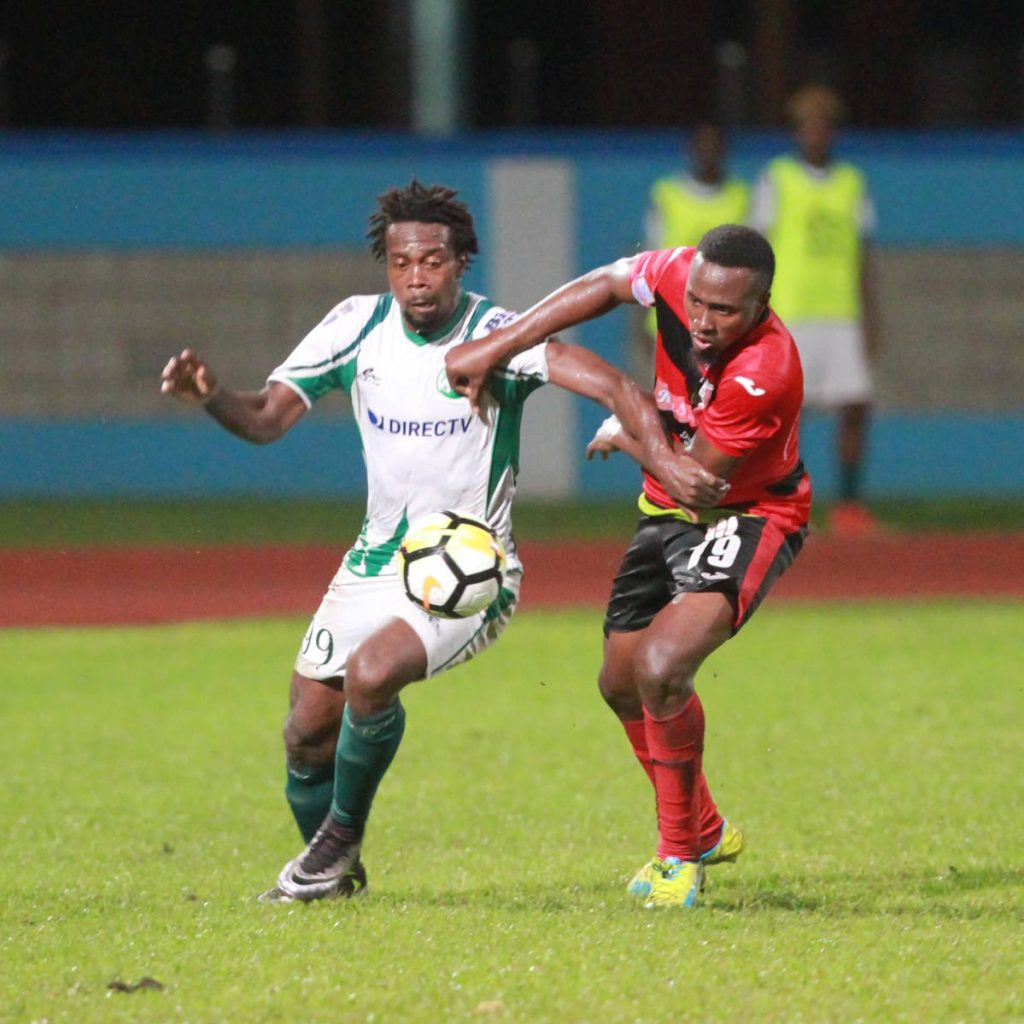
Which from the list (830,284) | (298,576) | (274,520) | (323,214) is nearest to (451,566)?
(298,576)

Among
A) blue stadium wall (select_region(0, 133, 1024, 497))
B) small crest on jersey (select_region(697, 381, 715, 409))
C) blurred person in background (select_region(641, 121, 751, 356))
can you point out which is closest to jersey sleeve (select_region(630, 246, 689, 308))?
small crest on jersey (select_region(697, 381, 715, 409))

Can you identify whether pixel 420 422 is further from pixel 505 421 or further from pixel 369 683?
pixel 369 683

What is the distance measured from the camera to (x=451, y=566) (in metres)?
5.97

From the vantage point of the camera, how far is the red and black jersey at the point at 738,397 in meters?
6.01

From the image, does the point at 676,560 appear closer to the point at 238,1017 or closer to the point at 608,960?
the point at 608,960

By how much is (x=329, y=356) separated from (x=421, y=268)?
1.47ft

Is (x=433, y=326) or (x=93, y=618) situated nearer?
(x=433, y=326)

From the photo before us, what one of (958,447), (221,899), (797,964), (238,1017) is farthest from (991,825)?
(958,447)

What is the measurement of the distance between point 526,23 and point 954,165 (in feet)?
25.2

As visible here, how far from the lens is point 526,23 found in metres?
24.4

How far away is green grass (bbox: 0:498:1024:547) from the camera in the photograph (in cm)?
1566

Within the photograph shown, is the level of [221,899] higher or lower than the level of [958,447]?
higher

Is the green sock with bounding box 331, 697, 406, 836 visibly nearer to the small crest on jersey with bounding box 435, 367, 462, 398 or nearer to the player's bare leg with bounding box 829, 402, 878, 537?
the small crest on jersey with bounding box 435, 367, 462, 398

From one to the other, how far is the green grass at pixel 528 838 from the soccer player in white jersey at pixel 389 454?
0.42 meters
